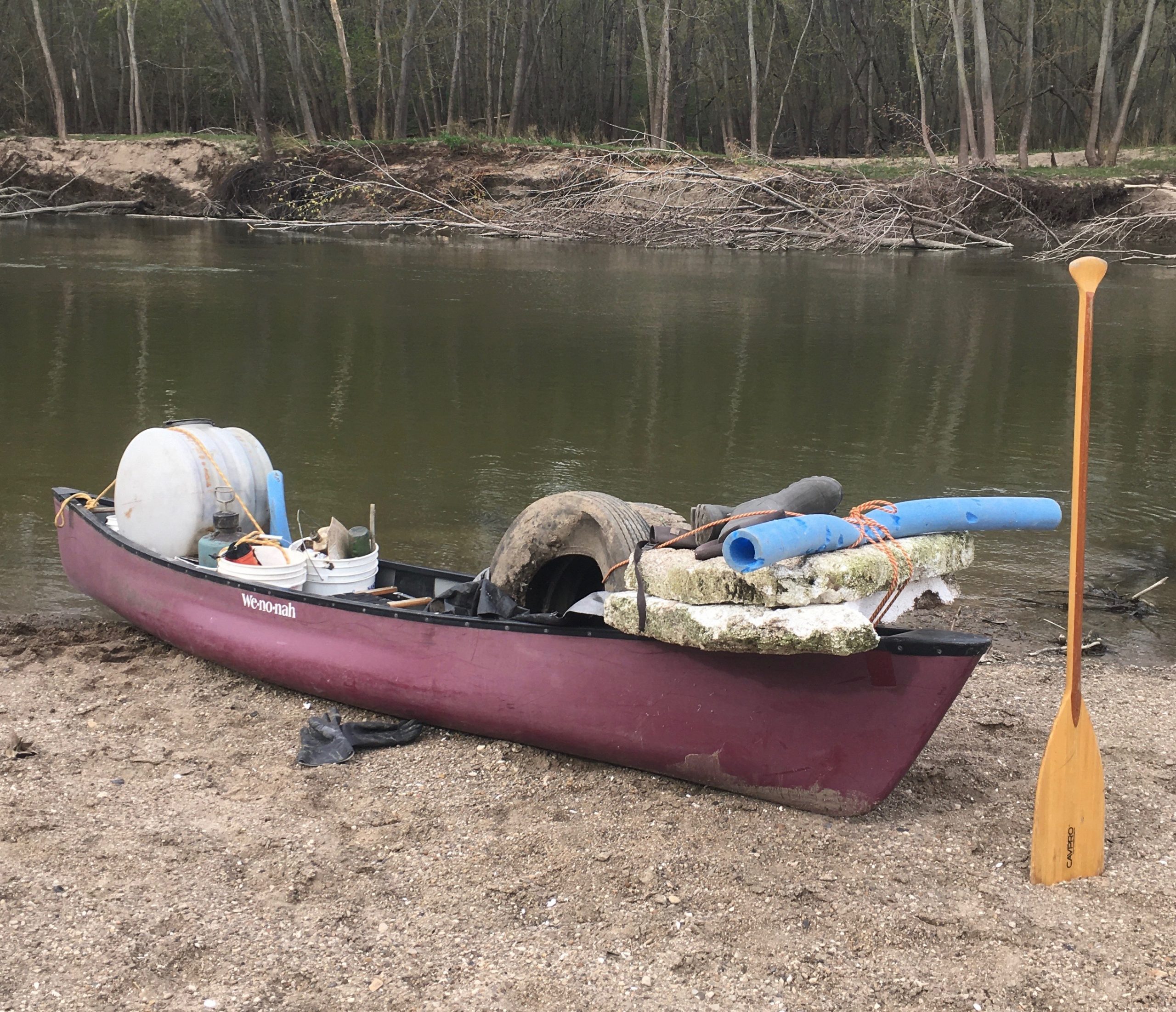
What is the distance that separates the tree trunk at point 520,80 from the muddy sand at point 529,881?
117ft

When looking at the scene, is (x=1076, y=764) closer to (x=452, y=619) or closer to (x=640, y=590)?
(x=640, y=590)

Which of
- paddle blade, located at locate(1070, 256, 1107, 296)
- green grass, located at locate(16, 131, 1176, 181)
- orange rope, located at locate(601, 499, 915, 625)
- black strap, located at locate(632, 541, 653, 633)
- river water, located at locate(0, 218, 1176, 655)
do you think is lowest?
river water, located at locate(0, 218, 1176, 655)

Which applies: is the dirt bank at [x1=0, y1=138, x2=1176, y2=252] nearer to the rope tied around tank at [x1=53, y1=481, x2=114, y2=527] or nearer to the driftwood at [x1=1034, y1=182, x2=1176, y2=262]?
the driftwood at [x1=1034, y1=182, x2=1176, y2=262]

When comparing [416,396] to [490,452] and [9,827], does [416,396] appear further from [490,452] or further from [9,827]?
[9,827]

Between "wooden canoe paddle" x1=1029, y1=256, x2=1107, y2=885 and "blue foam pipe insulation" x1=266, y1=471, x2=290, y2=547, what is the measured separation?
3918 millimetres

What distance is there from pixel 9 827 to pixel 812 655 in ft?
9.84

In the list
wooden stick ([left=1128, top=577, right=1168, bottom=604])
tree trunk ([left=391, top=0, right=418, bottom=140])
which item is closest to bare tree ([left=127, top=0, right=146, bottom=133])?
tree trunk ([left=391, top=0, right=418, bottom=140])

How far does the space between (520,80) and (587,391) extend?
2843cm

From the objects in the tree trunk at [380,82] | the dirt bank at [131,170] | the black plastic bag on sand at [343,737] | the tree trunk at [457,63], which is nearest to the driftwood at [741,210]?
the dirt bank at [131,170]

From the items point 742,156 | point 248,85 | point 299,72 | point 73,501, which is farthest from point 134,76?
point 73,501

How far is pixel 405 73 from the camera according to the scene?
38.0 metres

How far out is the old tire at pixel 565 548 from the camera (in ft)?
17.0

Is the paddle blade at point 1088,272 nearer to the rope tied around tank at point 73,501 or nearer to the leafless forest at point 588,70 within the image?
the rope tied around tank at point 73,501

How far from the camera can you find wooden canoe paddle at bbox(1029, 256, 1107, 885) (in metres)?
4.12
